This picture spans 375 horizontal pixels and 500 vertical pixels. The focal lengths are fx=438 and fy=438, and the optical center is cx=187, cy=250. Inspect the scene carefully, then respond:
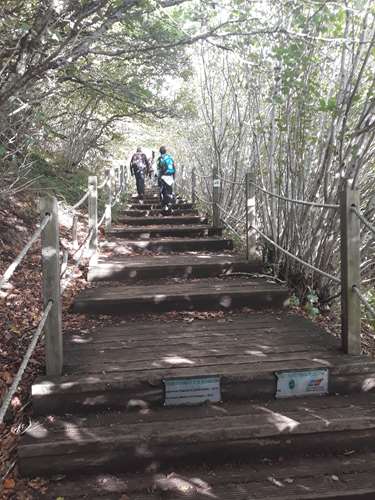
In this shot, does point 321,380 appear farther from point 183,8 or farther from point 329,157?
point 183,8

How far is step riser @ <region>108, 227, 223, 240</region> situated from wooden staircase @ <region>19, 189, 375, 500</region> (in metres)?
3.26

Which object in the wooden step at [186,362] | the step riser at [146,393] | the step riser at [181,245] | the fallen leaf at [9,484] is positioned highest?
the step riser at [181,245]

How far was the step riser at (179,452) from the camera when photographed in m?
2.40

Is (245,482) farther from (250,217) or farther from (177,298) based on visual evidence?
(250,217)

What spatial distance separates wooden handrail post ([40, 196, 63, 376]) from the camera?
2.88 meters

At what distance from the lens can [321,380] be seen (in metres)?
2.99

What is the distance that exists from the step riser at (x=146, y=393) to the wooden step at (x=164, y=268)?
237 cm

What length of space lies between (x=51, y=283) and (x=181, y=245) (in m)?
3.61

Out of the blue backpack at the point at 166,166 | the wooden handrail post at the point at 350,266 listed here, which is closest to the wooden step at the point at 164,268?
the wooden handrail post at the point at 350,266

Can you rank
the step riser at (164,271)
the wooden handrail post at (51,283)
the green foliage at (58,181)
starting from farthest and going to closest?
1. the green foliage at (58,181)
2. the step riser at (164,271)
3. the wooden handrail post at (51,283)

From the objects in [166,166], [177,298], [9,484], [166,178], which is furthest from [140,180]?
[9,484]

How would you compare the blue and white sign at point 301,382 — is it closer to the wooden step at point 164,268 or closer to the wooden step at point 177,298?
the wooden step at point 177,298

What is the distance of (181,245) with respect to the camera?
252 inches

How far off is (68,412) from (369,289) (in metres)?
4.00
